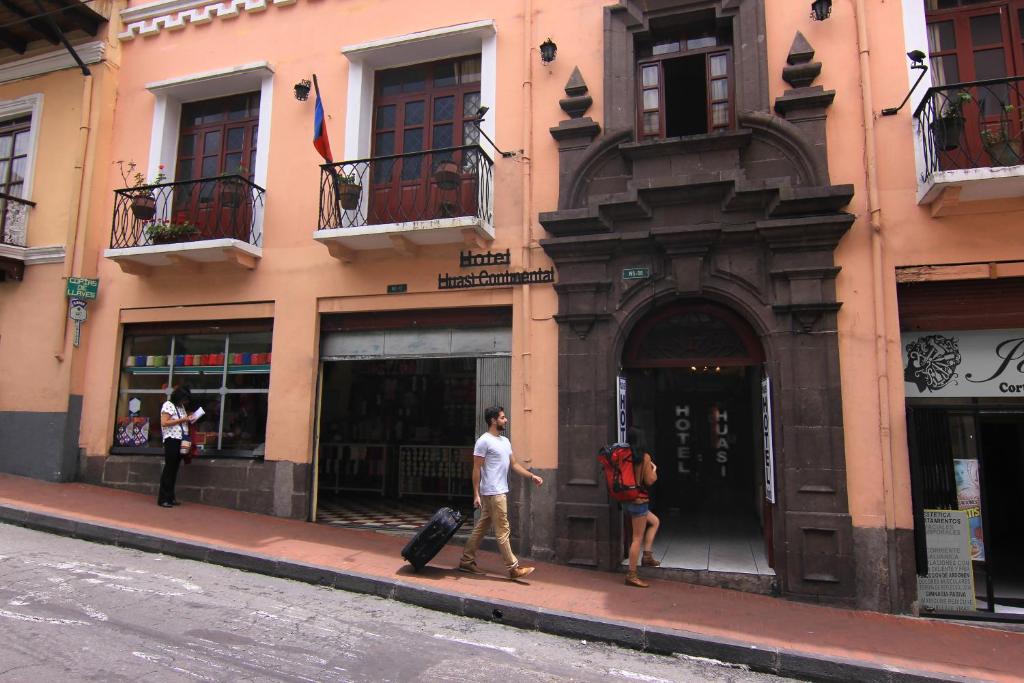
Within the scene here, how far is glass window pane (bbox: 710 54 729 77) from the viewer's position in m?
8.30

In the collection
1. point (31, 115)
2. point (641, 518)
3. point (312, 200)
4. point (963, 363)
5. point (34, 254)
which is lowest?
point (641, 518)

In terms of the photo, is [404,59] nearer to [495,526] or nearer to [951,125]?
[495,526]

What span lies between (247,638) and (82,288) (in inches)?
325

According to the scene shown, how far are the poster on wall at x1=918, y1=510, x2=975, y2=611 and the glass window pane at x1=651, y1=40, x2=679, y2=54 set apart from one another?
257 inches

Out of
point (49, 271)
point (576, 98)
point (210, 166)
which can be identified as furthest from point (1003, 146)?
point (49, 271)

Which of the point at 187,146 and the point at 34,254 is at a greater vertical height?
the point at 187,146

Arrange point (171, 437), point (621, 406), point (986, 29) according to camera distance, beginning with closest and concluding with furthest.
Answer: point (986, 29) → point (621, 406) → point (171, 437)

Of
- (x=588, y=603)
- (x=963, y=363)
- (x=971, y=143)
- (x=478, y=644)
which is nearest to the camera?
(x=478, y=644)

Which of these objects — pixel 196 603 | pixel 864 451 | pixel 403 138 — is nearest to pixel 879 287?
pixel 864 451

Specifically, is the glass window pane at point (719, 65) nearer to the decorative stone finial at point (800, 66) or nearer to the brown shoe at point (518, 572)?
the decorative stone finial at point (800, 66)

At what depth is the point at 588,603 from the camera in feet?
20.7

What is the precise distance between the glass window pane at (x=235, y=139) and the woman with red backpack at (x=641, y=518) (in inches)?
325

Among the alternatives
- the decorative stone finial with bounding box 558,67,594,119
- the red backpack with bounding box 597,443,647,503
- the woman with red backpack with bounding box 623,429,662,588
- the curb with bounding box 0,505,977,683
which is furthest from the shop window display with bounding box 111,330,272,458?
the woman with red backpack with bounding box 623,429,662,588

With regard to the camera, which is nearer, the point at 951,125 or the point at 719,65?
the point at 951,125
